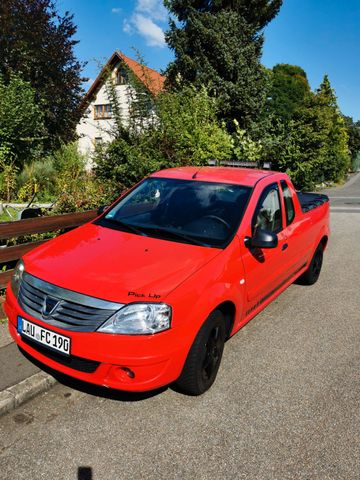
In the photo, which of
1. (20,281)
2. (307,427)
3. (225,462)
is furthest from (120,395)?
(307,427)

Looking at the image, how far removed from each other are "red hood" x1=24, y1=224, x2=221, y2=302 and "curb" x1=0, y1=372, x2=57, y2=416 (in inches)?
33.3

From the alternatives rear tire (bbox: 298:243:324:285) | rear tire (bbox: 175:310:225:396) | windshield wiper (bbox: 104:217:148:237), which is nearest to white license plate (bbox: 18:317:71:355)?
rear tire (bbox: 175:310:225:396)

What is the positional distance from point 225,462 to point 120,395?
0.98 metres

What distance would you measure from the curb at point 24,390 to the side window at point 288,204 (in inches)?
115

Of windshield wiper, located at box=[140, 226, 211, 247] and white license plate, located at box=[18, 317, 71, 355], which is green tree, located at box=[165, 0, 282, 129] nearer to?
windshield wiper, located at box=[140, 226, 211, 247]

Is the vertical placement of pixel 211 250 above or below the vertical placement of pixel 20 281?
above

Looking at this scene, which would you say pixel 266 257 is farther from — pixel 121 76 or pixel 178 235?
pixel 121 76

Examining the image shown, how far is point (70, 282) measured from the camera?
2.79 m

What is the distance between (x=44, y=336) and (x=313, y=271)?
4.25 meters

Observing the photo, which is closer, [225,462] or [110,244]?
[225,462]

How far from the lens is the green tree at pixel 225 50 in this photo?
21.8 meters

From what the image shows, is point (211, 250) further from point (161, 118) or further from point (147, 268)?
point (161, 118)

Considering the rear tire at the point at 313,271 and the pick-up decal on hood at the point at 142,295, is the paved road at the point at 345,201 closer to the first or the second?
the rear tire at the point at 313,271

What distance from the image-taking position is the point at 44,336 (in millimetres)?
2793
